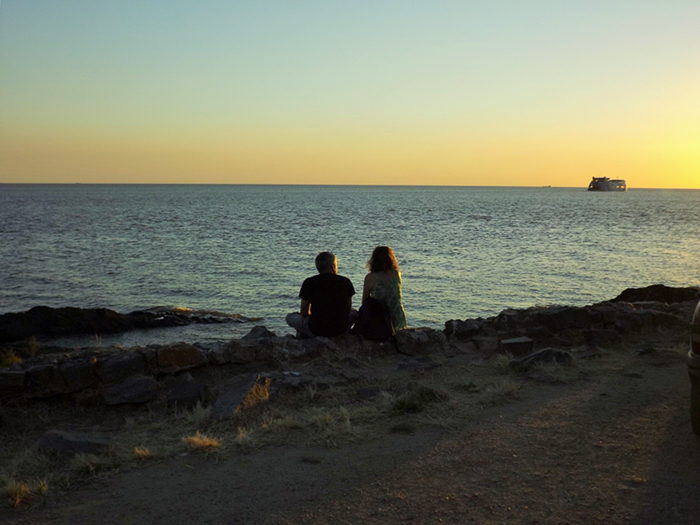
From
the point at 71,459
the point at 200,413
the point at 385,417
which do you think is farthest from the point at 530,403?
the point at 71,459

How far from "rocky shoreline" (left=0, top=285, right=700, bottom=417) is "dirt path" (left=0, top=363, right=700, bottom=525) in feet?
5.21

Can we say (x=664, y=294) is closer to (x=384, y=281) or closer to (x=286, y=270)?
(x=384, y=281)

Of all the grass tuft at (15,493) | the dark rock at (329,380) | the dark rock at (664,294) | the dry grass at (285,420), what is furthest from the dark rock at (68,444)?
the dark rock at (664,294)

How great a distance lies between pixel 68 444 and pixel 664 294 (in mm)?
13393

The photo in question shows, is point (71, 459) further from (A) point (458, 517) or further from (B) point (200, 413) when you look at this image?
(A) point (458, 517)

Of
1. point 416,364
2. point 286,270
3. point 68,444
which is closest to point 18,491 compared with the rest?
point 68,444

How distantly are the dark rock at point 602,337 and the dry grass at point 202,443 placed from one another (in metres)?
6.30

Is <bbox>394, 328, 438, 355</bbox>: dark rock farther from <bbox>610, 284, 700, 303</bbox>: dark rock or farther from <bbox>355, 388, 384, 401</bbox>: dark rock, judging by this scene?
<bbox>610, 284, 700, 303</bbox>: dark rock

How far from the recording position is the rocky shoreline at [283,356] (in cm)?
670

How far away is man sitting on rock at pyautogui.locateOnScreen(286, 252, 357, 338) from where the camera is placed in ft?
27.8

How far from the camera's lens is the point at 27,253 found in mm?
31609

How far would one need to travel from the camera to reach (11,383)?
661cm

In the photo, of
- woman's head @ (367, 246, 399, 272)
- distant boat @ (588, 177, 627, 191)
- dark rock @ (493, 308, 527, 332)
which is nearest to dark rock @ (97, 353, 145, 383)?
woman's head @ (367, 246, 399, 272)

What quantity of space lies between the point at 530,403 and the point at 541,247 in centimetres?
3181
